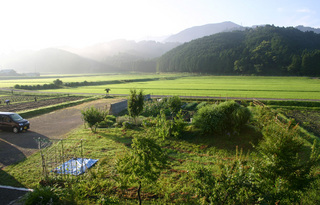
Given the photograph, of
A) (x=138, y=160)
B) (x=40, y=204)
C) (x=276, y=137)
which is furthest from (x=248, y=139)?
(x=40, y=204)

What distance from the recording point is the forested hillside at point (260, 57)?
82.1 meters

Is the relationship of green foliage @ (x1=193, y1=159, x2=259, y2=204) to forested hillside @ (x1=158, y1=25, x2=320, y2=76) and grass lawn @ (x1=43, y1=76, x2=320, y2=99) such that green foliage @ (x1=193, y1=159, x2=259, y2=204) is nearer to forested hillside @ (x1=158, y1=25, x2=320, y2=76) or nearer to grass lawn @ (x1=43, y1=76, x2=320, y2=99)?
grass lawn @ (x1=43, y1=76, x2=320, y2=99)

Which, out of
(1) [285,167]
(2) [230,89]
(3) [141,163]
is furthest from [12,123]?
(2) [230,89]

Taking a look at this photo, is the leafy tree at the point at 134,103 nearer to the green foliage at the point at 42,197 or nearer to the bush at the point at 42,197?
the green foliage at the point at 42,197

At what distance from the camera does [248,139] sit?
11.0m

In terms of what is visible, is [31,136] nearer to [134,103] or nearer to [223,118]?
[134,103]

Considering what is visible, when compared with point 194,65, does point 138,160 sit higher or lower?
lower

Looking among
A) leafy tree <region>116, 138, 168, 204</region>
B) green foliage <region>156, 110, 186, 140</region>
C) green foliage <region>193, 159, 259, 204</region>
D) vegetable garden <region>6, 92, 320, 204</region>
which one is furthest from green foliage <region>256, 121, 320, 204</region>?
green foliage <region>156, 110, 186, 140</region>

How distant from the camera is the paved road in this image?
8293mm

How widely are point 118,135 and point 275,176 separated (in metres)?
10.2

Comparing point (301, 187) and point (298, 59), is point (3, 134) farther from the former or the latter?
point (298, 59)

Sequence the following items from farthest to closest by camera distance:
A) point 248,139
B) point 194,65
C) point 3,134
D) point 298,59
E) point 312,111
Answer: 1. point 194,65
2. point 298,59
3. point 312,111
4. point 3,134
5. point 248,139

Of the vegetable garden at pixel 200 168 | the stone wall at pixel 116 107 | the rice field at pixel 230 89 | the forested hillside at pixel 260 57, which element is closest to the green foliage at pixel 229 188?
the vegetable garden at pixel 200 168

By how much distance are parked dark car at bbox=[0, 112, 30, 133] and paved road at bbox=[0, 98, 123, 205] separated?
38 centimetres
